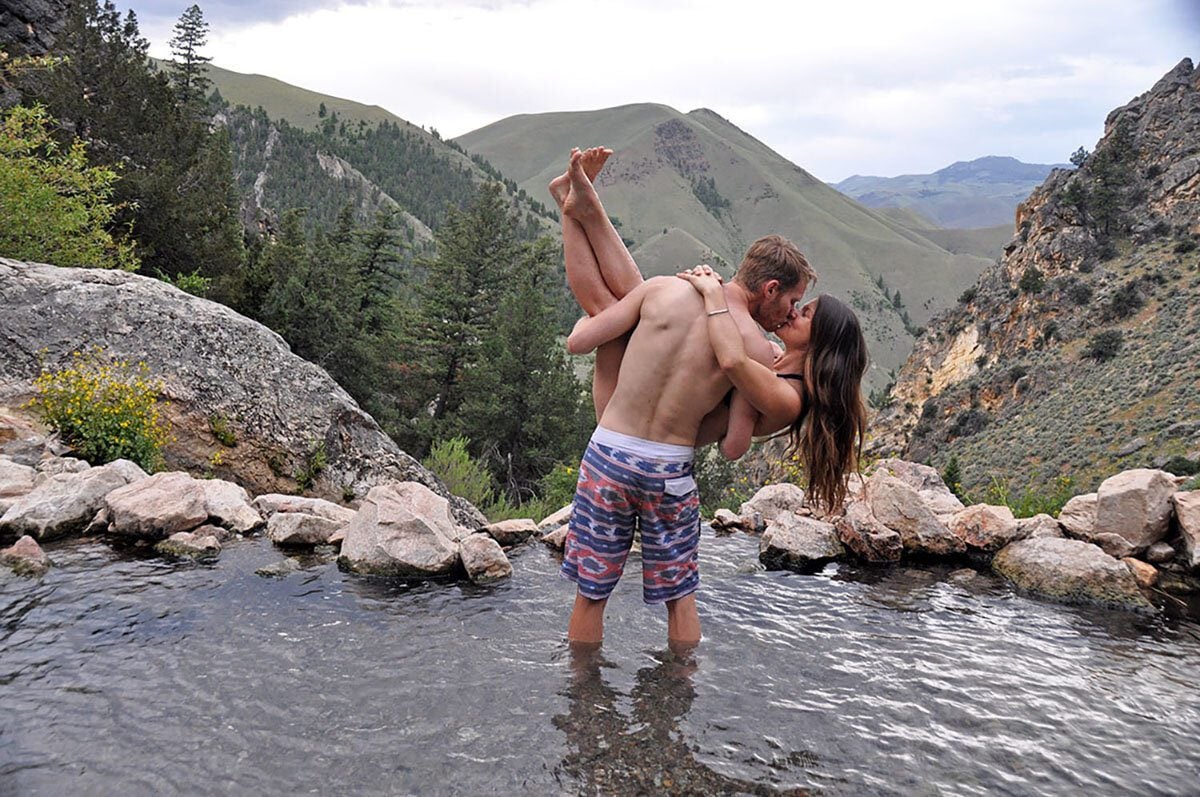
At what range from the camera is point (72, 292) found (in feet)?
32.4

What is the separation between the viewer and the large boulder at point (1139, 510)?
26.0 ft

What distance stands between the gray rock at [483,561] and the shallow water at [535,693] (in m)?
0.29

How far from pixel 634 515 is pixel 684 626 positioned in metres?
1.00

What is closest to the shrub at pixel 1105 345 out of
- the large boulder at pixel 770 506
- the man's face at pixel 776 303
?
the large boulder at pixel 770 506

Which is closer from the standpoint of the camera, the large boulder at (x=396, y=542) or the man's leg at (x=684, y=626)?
the man's leg at (x=684, y=626)

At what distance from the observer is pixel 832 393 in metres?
4.17

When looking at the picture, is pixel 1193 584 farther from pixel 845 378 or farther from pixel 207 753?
pixel 207 753

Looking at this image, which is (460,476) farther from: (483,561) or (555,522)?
(483,561)

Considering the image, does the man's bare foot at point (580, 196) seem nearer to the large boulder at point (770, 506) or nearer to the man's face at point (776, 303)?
the man's face at point (776, 303)

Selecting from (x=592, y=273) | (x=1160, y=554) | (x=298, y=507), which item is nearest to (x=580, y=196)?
(x=592, y=273)

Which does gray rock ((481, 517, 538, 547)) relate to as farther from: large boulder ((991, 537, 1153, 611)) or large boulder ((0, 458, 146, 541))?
large boulder ((991, 537, 1153, 611))

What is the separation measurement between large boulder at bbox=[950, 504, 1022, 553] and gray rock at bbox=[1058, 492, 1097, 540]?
58 cm

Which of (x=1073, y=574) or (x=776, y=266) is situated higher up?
(x=776, y=266)

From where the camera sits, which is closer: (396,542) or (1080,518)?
(396,542)
